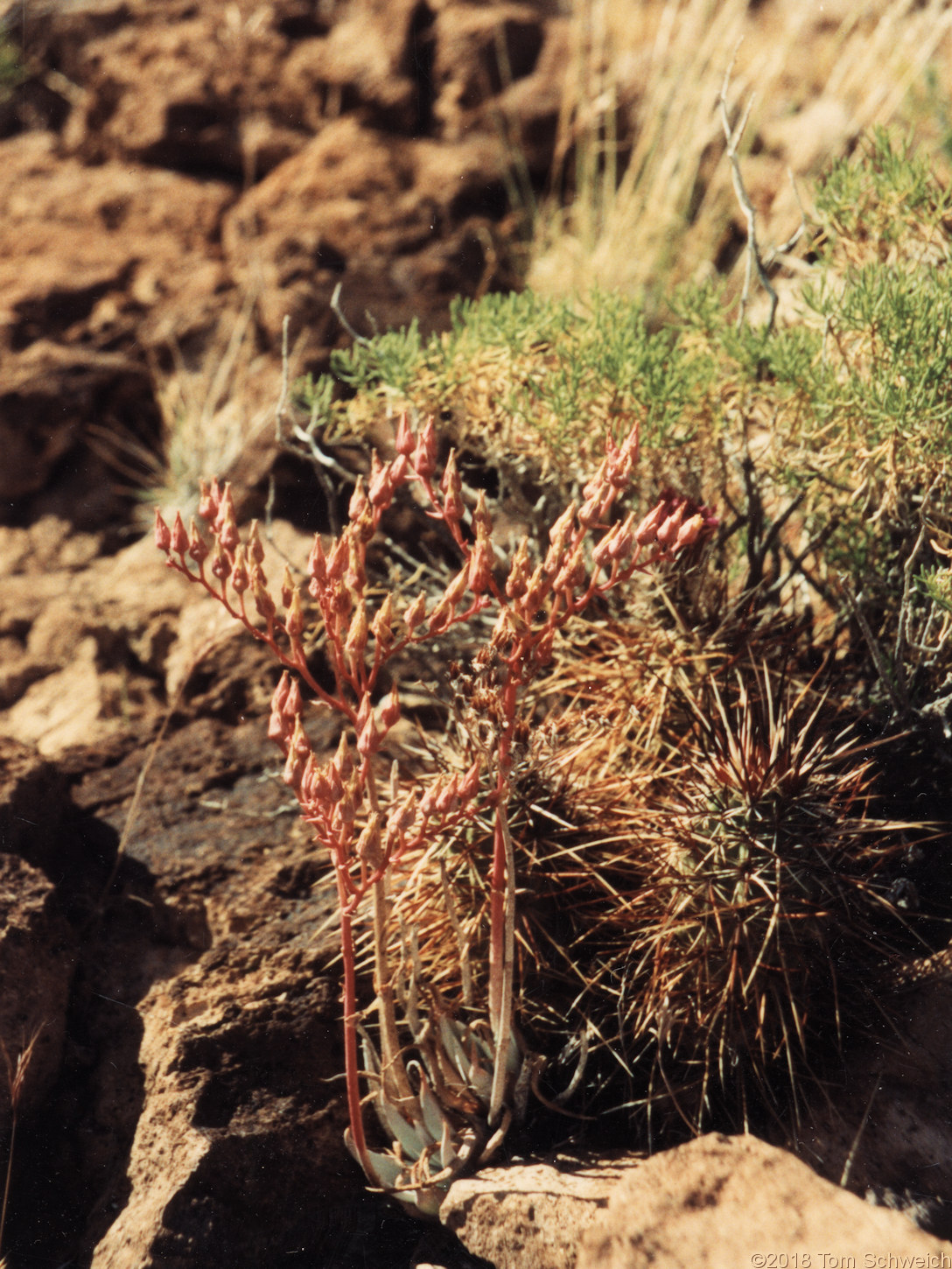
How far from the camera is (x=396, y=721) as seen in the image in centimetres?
178

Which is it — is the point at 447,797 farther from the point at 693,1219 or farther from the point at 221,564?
the point at 693,1219

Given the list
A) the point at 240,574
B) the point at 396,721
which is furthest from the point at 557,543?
the point at 240,574

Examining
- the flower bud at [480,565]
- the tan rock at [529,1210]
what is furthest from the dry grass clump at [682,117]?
the tan rock at [529,1210]

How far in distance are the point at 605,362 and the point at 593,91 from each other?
3.33m

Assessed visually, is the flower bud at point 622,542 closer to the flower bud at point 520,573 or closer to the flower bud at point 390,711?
the flower bud at point 520,573

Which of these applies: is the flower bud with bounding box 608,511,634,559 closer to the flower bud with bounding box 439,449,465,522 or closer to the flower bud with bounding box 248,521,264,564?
the flower bud with bounding box 439,449,465,522

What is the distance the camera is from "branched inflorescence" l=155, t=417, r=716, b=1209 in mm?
1638

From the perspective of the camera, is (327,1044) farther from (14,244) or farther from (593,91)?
(593,91)

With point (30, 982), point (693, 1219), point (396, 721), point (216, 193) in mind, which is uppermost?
point (396, 721)

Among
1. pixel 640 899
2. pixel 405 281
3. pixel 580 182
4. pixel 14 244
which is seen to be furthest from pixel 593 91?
pixel 640 899

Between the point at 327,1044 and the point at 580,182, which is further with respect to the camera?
the point at 580,182

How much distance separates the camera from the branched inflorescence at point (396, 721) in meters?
1.64

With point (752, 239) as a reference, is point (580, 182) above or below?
below

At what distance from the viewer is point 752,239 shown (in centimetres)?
241
